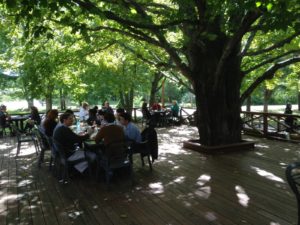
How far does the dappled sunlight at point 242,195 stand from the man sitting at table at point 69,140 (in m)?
2.41

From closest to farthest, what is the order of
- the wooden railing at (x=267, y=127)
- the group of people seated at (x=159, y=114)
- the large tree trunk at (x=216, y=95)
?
the large tree trunk at (x=216, y=95) < the wooden railing at (x=267, y=127) < the group of people seated at (x=159, y=114)

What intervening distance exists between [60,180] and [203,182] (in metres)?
2.57

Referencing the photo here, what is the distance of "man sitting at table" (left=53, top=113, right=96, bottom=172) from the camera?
5191 mm

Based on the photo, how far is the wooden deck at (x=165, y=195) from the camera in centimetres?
374

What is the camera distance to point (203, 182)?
512cm

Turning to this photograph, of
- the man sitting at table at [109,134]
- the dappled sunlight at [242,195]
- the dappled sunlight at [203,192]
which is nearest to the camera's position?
the dappled sunlight at [242,195]

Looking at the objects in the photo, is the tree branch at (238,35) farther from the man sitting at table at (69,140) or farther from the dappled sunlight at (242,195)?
the man sitting at table at (69,140)

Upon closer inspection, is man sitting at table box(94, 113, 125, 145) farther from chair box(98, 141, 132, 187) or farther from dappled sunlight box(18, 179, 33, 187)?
dappled sunlight box(18, 179, 33, 187)

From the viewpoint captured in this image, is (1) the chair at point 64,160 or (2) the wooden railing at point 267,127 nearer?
(1) the chair at point 64,160

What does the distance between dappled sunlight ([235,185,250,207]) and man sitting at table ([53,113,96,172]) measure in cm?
241

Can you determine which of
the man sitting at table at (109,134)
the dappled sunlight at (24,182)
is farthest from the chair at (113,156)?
the dappled sunlight at (24,182)

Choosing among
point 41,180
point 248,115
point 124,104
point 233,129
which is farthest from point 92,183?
point 124,104

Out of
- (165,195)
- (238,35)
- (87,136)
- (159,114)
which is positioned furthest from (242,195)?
(159,114)

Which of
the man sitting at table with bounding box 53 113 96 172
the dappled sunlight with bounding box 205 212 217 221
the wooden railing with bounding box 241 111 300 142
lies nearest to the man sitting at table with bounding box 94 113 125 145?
the man sitting at table with bounding box 53 113 96 172
